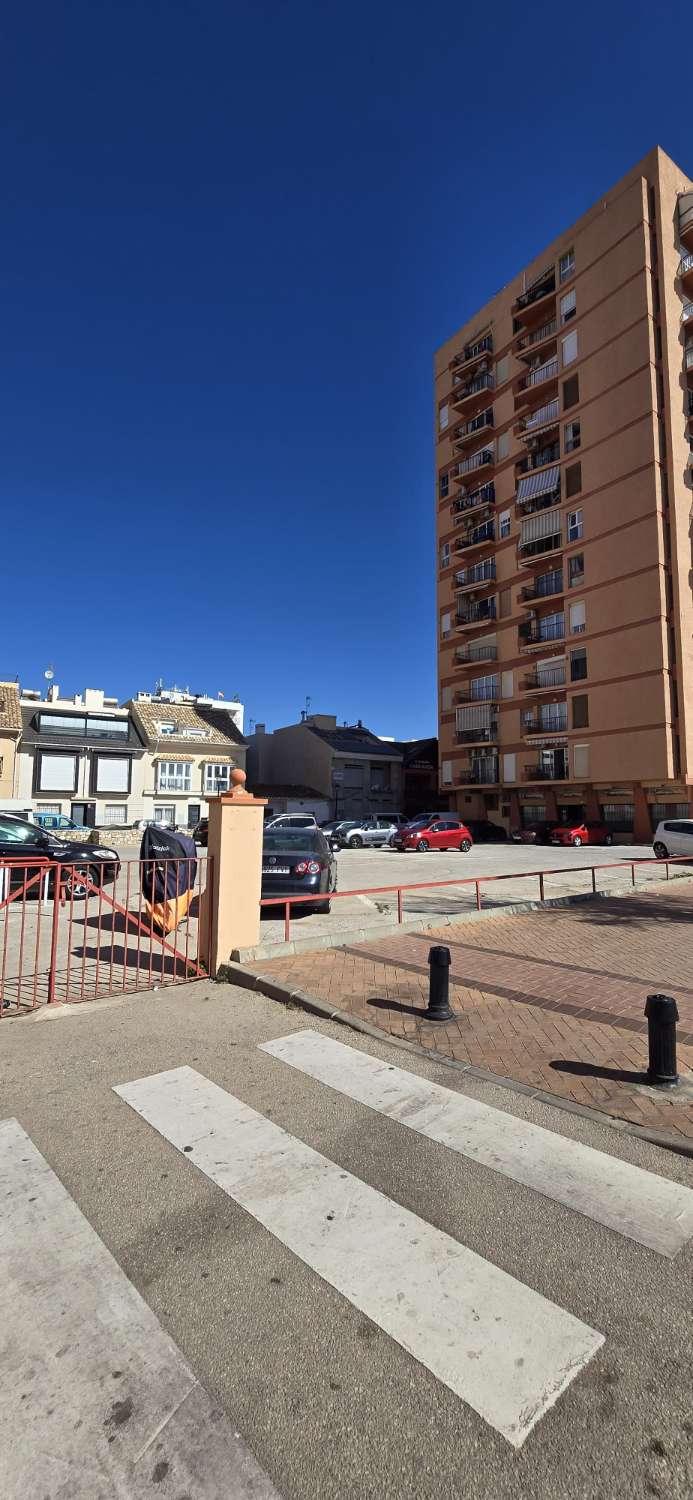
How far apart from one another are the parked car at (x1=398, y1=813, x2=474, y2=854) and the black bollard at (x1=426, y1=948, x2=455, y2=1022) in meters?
25.3

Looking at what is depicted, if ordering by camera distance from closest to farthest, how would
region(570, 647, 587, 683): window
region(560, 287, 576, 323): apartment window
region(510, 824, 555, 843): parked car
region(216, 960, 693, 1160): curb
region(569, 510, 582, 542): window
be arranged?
region(216, 960, 693, 1160): curb < region(510, 824, 555, 843): parked car < region(570, 647, 587, 683): window < region(569, 510, 582, 542): window < region(560, 287, 576, 323): apartment window

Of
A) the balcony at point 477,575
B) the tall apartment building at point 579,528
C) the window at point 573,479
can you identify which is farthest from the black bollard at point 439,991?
the balcony at point 477,575

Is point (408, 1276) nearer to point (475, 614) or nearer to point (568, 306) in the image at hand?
point (475, 614)

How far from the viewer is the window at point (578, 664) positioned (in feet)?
121

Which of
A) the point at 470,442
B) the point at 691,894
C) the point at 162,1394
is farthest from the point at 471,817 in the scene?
the point at 162,1394

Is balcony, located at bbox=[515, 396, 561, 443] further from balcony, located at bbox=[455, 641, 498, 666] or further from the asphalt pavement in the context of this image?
the asphalt pavement

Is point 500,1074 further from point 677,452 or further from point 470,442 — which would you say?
point 470,442

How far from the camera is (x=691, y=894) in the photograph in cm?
1463

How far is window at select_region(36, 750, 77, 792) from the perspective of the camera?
37.7 m

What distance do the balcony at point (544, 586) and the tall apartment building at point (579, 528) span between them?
0.40 feet

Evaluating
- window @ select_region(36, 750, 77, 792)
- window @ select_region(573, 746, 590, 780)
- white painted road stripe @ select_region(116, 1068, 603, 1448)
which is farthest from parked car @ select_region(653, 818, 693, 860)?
window @ select_region(36, 750, 77, 792)

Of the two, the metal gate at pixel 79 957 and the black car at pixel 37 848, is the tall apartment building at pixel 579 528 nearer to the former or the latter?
the black car at pixel 37 848

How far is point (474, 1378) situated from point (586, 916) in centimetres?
999

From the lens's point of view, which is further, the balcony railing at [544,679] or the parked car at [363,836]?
the balcony railing at [544,679]
